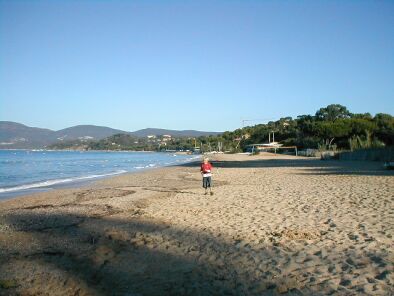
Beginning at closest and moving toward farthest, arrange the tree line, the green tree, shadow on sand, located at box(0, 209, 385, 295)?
shadow on sand, located at box(0, 209, 385, 295) → the tree line → the green tree

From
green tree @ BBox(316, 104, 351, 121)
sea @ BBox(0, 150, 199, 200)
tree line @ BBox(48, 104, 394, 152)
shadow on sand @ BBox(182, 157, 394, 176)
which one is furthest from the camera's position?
green tree @ BBox(316, 104, 351, 121)

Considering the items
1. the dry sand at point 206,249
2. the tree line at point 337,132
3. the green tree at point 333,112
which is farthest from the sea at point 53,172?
the green tree at point 333,112

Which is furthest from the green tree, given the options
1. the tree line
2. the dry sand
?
the dry sand

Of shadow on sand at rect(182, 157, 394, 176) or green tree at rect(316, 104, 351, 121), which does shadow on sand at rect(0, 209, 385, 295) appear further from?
green tree at rect(316, 104, 351, 121)

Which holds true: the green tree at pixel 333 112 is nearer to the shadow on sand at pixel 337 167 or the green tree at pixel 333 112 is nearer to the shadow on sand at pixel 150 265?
the shadow on sand at pixel 337 167

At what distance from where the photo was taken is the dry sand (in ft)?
15.4

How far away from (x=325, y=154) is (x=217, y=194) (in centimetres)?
3673

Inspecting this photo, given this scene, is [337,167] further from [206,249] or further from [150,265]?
[150,265]

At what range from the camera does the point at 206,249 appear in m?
6.28

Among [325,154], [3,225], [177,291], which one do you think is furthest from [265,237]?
[325,154]

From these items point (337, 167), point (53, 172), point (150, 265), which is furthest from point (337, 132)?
point (150, 265)

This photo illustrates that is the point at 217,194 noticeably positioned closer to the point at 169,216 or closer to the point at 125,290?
the point at 169,216

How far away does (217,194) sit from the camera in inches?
551

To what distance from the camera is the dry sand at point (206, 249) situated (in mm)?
4680
